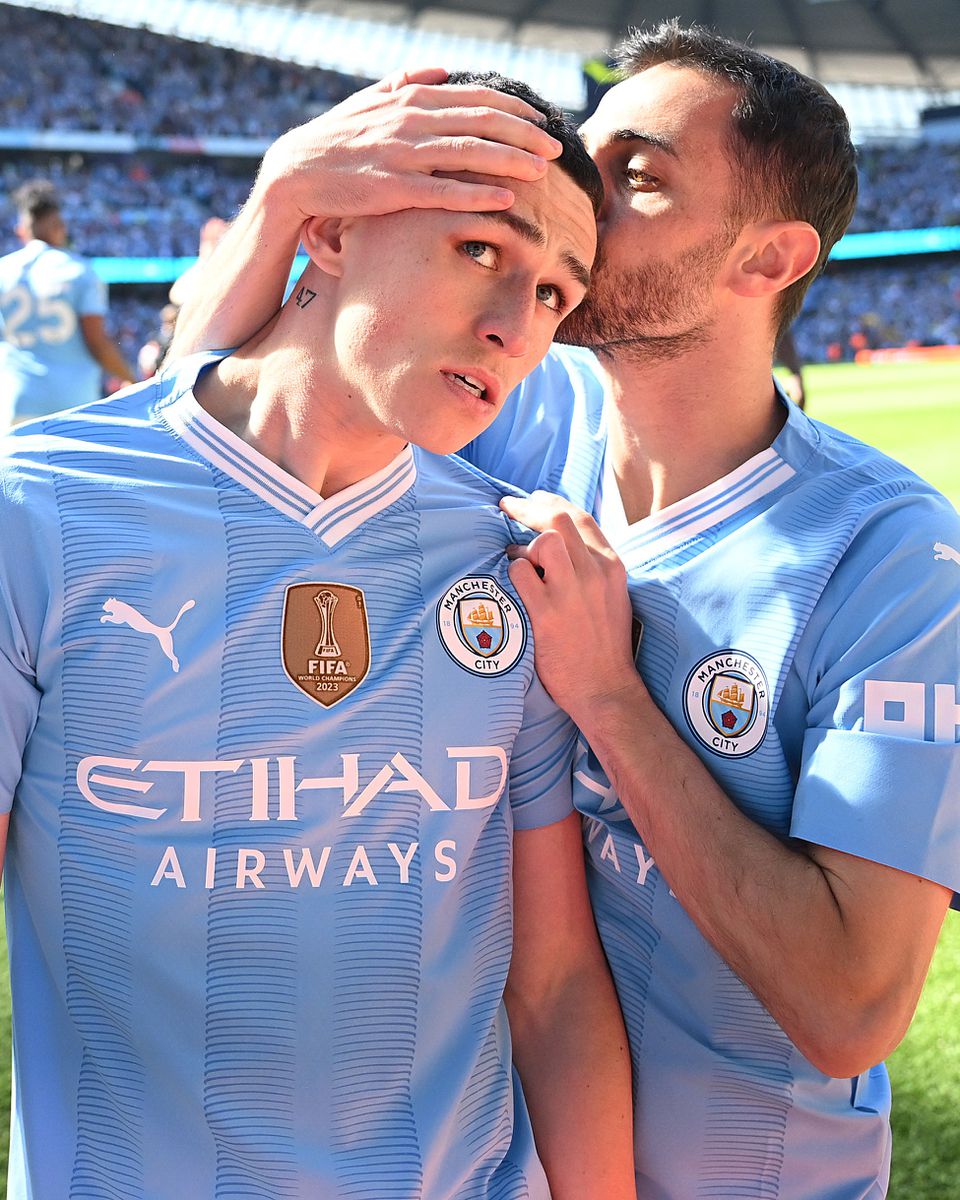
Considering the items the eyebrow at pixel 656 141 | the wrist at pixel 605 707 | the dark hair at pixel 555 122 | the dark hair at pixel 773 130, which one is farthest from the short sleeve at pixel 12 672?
the dark hair at pixel 773 130

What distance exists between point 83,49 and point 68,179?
411cm

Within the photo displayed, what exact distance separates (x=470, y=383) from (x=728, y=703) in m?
0.64

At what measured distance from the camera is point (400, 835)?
167 cm

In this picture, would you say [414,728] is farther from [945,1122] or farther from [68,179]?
[68,179]

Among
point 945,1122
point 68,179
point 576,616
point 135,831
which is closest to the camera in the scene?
point 135,831

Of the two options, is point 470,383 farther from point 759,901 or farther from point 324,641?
point 759,901

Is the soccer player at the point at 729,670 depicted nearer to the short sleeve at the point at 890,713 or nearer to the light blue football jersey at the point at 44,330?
the short sleeve at the point at 890,713

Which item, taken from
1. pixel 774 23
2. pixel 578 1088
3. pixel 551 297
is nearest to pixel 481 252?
pixel 551 297

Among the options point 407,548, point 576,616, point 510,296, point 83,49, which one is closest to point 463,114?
point 510,296

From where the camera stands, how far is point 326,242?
1.76 metres

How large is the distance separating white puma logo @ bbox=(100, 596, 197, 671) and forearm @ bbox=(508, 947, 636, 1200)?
0.73 m

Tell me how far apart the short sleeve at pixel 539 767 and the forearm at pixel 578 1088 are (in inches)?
10.3

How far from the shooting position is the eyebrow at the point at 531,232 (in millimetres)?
1637

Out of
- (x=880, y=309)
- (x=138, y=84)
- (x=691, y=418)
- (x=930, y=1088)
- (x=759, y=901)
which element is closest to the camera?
(x=759, y=901)
